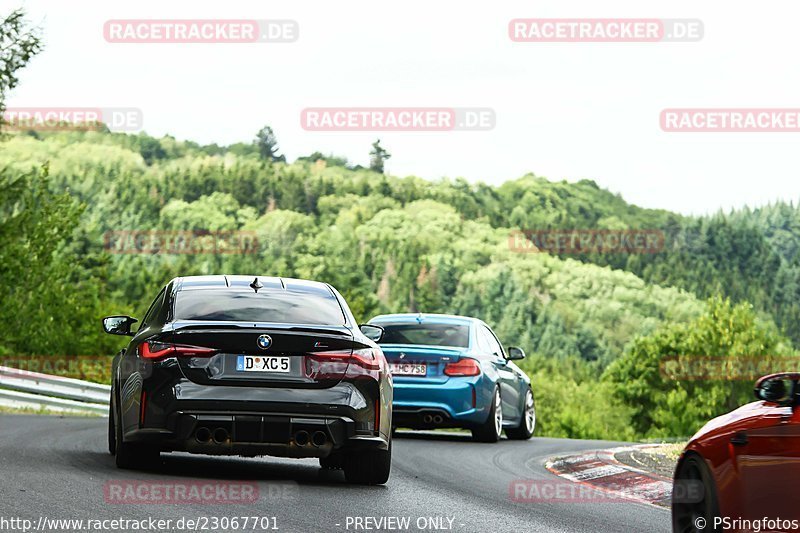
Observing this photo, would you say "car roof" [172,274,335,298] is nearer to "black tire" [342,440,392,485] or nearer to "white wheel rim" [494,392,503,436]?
"black tire" [342,440,392,485]

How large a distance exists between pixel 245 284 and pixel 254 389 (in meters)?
1.68

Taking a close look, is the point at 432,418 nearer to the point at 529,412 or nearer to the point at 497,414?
the point at 497,414

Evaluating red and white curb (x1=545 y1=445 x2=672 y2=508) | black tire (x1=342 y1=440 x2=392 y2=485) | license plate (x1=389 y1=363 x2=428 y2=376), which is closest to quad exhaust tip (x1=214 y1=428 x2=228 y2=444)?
black tire (x1=342 y1=440 x2=392 y2=485)

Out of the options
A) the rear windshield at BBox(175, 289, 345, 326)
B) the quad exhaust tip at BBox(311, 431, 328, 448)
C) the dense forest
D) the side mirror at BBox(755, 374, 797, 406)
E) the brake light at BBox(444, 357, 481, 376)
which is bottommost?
the quad exhaust tip at BBox(311, 431, 328, 448)

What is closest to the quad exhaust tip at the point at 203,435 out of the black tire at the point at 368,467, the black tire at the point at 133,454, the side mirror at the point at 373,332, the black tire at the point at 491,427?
the black tire at the point at 133,454

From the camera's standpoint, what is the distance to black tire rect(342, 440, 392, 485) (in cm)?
1027

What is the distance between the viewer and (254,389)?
9.46 metres

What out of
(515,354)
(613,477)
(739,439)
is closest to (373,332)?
(613,477)

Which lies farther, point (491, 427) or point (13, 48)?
point (13, 48)

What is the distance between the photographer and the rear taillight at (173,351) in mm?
9500

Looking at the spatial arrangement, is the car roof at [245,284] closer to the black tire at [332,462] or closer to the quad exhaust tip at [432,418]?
the black tire at [332,462]

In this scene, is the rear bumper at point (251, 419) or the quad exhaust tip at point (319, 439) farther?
the quad exhaust tip at point (319, 439)

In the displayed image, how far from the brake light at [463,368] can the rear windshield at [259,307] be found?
19.1 feet

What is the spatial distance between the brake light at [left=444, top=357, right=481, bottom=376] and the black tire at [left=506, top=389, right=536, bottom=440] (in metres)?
2.77
